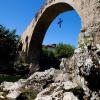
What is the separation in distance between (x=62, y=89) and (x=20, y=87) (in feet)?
10.5

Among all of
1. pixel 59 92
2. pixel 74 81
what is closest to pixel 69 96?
pixel 59 92

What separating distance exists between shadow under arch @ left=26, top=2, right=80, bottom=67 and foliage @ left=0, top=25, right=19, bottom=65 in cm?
178

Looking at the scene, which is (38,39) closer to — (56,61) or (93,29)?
(56,61)

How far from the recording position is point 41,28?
3219cm

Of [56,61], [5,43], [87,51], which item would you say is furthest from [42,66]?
[87,51]

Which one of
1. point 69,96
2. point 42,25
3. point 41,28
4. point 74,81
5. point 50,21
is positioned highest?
point 50,21

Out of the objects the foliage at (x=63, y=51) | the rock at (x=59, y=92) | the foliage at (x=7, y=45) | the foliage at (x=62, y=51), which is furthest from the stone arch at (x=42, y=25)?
the rock at (x=59, y=92)

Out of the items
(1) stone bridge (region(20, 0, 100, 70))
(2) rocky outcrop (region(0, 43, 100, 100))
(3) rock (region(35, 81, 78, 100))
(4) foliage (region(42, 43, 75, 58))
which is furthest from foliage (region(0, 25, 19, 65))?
(3) rock (region(35, 81, 78, 100))

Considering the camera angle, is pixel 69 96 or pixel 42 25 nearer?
pixel 69 96

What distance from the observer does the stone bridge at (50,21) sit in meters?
16.8

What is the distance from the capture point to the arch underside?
27219 mm

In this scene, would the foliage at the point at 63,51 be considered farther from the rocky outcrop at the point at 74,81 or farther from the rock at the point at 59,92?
the rock at the point at 59,92

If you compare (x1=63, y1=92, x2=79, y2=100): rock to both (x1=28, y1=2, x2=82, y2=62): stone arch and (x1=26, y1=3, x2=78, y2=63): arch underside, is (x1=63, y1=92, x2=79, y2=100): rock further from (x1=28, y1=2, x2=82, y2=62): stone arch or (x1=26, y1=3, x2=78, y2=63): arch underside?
(x1=26, y1=3, x2=78, y2=63): arch underside

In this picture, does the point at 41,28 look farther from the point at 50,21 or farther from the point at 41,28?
the point at 50,21
